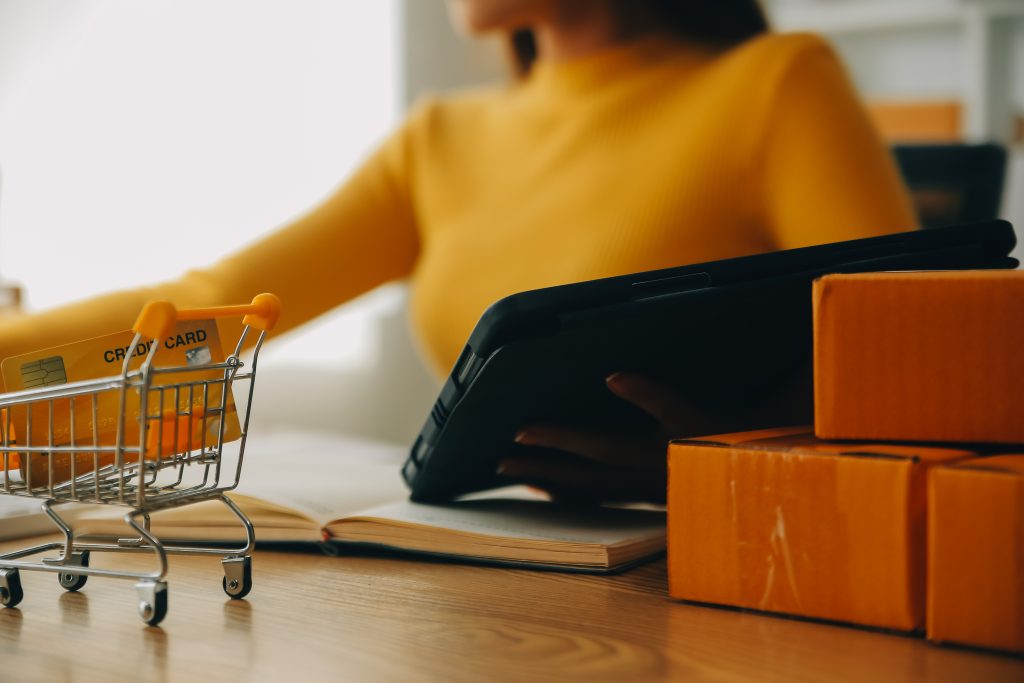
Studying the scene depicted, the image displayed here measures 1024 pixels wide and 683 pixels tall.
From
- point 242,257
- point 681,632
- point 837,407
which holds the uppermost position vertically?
point 242,257

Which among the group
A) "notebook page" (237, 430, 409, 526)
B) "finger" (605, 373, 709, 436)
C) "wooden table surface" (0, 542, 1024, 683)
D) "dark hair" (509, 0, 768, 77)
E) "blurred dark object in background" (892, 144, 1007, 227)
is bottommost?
"wooden table surface" (0, 542, 1024, 683)

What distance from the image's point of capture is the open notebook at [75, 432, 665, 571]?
0.59 metres

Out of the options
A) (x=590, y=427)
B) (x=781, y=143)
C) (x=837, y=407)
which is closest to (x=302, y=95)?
(x=781, y=143)

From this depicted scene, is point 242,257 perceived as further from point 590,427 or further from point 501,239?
point 590,427

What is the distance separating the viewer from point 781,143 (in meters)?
1.03

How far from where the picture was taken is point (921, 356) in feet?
1.55

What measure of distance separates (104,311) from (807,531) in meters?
0.59

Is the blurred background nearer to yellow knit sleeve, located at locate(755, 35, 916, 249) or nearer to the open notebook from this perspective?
yellow knit sleeve, located at locate(755, 35, 916, 249)

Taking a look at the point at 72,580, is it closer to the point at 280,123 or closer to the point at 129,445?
the point at 129,445

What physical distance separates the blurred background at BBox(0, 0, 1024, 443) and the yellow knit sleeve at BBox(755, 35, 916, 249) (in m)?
0.62

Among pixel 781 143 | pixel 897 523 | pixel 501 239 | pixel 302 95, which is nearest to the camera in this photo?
pixel 897 523

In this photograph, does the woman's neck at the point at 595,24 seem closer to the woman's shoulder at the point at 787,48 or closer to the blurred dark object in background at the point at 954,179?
the woman's shoulder at the point at 787,48

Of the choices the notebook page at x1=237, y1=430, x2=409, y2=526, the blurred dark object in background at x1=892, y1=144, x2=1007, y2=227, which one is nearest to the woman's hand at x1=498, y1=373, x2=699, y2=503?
the notebook page at x1=237, y1=430, x2=409, y2=526

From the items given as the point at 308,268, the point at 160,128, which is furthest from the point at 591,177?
the point at 160,128
